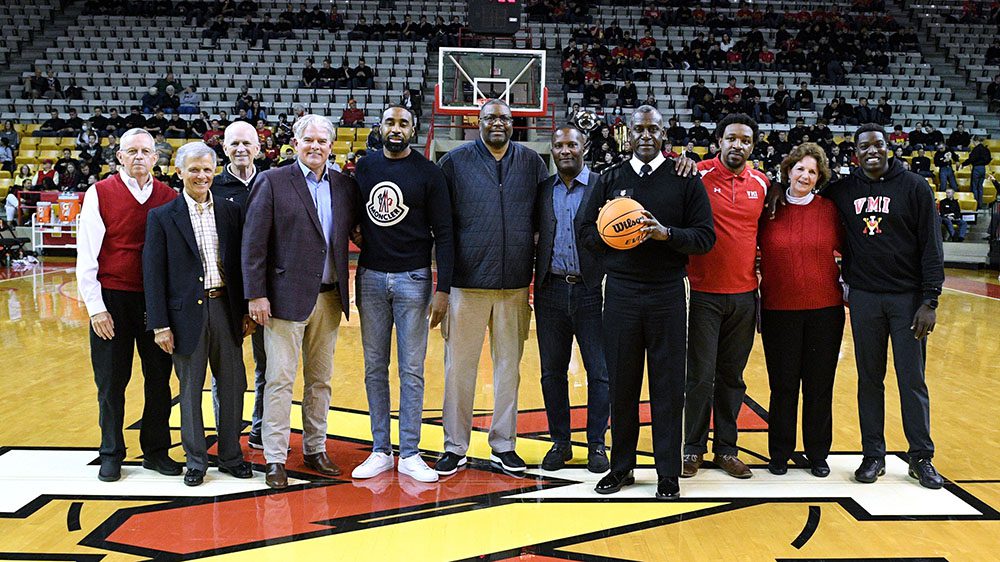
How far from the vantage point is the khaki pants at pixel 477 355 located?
3.90 metres

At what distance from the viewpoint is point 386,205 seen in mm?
3766

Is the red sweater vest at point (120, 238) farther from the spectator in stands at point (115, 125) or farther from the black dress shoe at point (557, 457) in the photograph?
the spectator in stands at point (115, 125)

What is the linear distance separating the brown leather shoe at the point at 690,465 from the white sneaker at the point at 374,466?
1371mm

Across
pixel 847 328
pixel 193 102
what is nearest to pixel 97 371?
pixel 847 328

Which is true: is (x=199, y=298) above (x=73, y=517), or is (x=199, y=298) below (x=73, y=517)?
above

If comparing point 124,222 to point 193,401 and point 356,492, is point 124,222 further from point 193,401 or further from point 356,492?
point 356,492

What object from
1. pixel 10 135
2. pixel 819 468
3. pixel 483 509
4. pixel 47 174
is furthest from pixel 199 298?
pixel 10 135

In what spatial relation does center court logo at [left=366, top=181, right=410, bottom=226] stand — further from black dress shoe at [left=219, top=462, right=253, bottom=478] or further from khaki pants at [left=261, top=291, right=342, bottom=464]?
black dress shoe at [left=219, top=462, right=253, bottom=478]

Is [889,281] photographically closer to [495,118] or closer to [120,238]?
[495,118]

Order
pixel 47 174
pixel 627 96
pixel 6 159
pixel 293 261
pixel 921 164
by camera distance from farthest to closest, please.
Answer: pixel 627 96 → pixel 6 159 → pixel 921 164 → pixel 47 174 → pixel 293 261

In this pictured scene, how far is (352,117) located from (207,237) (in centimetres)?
1448

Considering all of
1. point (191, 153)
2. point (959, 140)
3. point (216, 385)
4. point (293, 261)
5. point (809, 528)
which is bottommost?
point (809, 528)

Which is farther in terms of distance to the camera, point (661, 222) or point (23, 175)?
point (23, 175)

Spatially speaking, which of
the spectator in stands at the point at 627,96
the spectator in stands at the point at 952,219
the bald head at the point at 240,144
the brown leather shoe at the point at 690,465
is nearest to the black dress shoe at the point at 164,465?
the bald head at the point at 240,144
